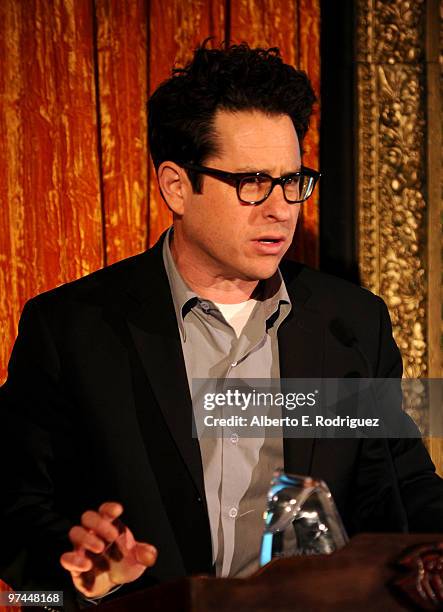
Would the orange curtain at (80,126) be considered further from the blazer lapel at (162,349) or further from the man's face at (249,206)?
the man's face at (249,206)

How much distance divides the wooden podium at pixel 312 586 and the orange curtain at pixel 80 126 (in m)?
1.20

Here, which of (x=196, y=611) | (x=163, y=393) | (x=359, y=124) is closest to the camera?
(x=196, y=611)

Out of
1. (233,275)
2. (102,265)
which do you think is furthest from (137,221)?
(233,275)

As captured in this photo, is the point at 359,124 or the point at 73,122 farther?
the point at 359,124

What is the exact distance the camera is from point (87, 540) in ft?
3.81

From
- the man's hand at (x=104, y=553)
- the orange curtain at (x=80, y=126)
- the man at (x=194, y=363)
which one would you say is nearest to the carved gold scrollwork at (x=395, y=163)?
the orange curtain at (x=80, y=126)

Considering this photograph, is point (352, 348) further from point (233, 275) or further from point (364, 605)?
point (364, 605)

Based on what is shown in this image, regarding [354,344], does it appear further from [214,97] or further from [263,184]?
[214,97]

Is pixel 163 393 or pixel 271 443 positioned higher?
pixel 163 393

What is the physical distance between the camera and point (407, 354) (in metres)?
2.31

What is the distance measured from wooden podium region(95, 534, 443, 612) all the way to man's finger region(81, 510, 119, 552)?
11cm

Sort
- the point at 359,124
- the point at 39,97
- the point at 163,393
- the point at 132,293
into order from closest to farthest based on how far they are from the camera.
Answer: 1. the point at 163,393
2. the point at 132,293
3. the point at 39,97
4. the point at 359,124

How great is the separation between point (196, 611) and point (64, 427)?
0.82m

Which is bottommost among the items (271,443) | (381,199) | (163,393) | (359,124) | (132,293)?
(271,443)
